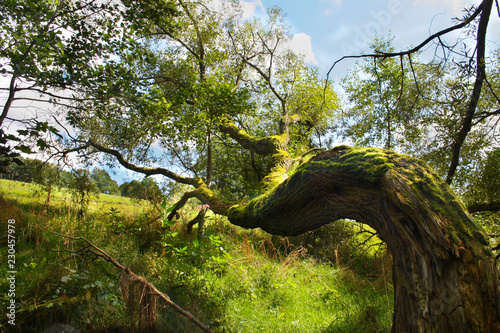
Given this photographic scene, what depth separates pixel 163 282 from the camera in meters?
4.48

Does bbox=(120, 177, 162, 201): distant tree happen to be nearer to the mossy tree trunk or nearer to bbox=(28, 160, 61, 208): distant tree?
bbox=(28, 160, 61, 208): distant tree

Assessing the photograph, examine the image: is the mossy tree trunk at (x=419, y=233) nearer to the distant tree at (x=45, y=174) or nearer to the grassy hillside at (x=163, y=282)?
the grassy hillside at (x=163, y=282)

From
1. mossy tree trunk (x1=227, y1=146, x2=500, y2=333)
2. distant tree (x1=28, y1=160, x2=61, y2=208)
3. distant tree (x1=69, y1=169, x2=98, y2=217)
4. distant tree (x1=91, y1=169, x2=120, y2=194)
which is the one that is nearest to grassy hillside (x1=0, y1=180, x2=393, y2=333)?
distant tree (x1=69, y1=169, x2=98, y2=217)

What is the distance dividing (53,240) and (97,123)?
8.64 feet

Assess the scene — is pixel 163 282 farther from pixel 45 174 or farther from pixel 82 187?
pixel 45 174

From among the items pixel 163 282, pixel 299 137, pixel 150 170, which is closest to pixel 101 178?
pixel 150 170

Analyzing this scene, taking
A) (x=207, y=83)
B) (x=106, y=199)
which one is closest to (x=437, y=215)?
(x=207, y=83)

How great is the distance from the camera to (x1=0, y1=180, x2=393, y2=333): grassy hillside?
9.87 feet

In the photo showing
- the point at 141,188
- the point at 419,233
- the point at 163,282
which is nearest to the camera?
the point at 419,233

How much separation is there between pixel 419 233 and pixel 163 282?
3978 millimetres

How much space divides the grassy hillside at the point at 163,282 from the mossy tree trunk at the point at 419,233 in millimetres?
1188

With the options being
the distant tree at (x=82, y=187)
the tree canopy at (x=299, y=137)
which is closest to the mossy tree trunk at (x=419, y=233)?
the tree canopy at (x=299, y=137)

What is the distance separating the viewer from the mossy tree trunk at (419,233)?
5.57ft

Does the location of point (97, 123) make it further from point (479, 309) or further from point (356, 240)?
point (356, 240)
